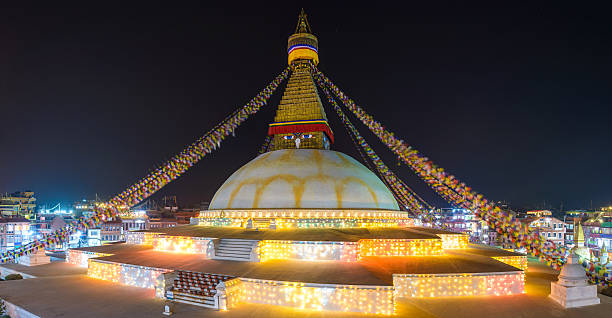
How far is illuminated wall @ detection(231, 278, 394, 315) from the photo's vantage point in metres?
8.06

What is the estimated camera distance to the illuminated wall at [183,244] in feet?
39.9

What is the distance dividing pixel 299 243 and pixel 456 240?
6748 mm

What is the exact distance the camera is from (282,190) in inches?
599

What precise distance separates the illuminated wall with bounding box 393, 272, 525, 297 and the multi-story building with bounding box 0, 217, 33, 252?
1537 inches

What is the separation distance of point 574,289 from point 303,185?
9.89 metres

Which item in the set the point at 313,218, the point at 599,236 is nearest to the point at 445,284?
the point at 313,218

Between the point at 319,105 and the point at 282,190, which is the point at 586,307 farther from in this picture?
the point at 319,105

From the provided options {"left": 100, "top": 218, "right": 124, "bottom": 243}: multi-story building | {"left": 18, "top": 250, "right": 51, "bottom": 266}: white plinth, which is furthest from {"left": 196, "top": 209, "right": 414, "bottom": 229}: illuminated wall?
{"left": 100, "top": 218, "right": 124, "bottom": 243}: multi-story building

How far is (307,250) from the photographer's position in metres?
10.9

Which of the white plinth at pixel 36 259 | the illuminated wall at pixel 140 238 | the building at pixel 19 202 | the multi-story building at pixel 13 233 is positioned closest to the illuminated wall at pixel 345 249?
the illuminated wall at pixel 140 238

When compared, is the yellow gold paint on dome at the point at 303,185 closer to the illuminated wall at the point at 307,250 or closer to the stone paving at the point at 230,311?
the illuminated wall at the point at 307,250

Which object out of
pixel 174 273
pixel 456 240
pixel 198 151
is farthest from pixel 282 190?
pixel 456 240

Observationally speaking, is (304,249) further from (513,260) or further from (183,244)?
(513,260)

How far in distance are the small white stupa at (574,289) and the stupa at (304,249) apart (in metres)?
0.99
